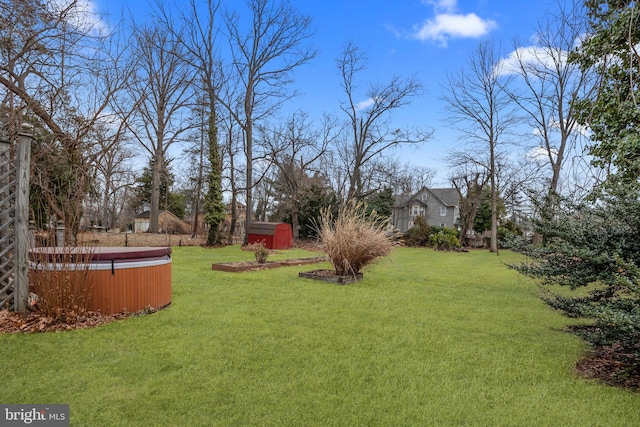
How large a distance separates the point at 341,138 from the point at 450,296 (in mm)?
21657

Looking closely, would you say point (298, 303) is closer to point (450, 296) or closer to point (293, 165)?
point (450, 296)

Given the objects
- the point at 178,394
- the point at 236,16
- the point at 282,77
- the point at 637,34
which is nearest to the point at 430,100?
the point at 282,77

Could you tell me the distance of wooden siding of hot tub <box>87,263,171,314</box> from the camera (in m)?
4.52

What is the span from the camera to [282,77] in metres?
20.8

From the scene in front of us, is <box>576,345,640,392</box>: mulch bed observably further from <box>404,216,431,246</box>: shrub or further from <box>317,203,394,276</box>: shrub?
<box>404,216,431,246</box>: shrub

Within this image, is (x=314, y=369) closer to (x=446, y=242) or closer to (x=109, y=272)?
(x=109, y=272)

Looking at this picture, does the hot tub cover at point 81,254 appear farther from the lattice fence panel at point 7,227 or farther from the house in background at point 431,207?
the house in background at point 431,207

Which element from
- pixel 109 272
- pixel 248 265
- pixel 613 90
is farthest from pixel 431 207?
pixel 109 272

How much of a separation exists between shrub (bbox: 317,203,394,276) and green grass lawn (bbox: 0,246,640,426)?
230cm

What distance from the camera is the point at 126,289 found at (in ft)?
15.3

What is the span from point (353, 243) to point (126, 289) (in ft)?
14.7

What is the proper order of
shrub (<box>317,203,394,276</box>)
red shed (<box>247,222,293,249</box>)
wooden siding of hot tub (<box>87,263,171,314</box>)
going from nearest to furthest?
wooden siding of hot tub (<box>87,263,171,314</box>)
shrub (<box>317,203,394,276</box>)
red shed (<box>247,222,293,249</box>)

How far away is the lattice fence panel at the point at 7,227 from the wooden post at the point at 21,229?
0.24ft

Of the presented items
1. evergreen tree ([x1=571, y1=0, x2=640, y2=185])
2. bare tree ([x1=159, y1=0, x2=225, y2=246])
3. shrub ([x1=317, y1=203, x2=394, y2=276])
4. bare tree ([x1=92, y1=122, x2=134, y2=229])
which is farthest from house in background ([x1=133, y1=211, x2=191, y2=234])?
evergreen tree ([x1=571, y1=0, x2=640, y2=185])
